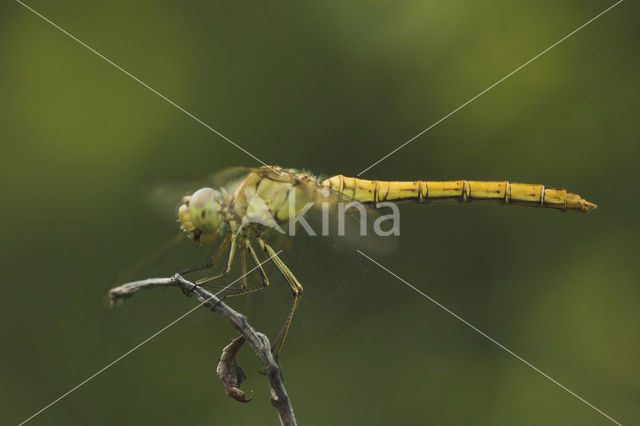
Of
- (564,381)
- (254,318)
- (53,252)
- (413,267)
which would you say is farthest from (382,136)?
(53,252)

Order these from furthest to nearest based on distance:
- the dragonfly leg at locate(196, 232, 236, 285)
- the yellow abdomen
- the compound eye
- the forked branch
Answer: the yellow abdomen → the dragonfly leg at locate(196, 232, 236, 285) → the compound eye → the forked branch

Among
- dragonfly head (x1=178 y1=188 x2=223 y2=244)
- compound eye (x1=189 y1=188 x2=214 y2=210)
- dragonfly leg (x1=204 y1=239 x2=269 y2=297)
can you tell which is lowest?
dragonfly leg (x1=204 y1=239 x2=269 y2=297)

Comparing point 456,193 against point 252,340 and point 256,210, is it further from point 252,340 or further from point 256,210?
point 252,340

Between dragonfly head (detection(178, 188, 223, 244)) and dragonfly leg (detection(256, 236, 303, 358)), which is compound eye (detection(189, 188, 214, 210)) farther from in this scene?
dragonfly leg (detection(256, 236, 303, 358))

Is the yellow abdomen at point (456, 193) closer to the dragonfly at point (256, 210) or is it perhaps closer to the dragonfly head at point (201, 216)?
the dragonfly at point (256, 210)

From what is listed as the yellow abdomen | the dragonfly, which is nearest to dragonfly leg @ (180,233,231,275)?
the dragonfly

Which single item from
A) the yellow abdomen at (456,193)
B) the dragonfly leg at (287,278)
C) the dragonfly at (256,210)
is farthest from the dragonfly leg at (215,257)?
the yellow abdomen at (456,193)

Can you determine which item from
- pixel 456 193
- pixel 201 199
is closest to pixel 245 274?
pixel 201 199

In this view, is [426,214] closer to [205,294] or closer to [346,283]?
[346,283]
